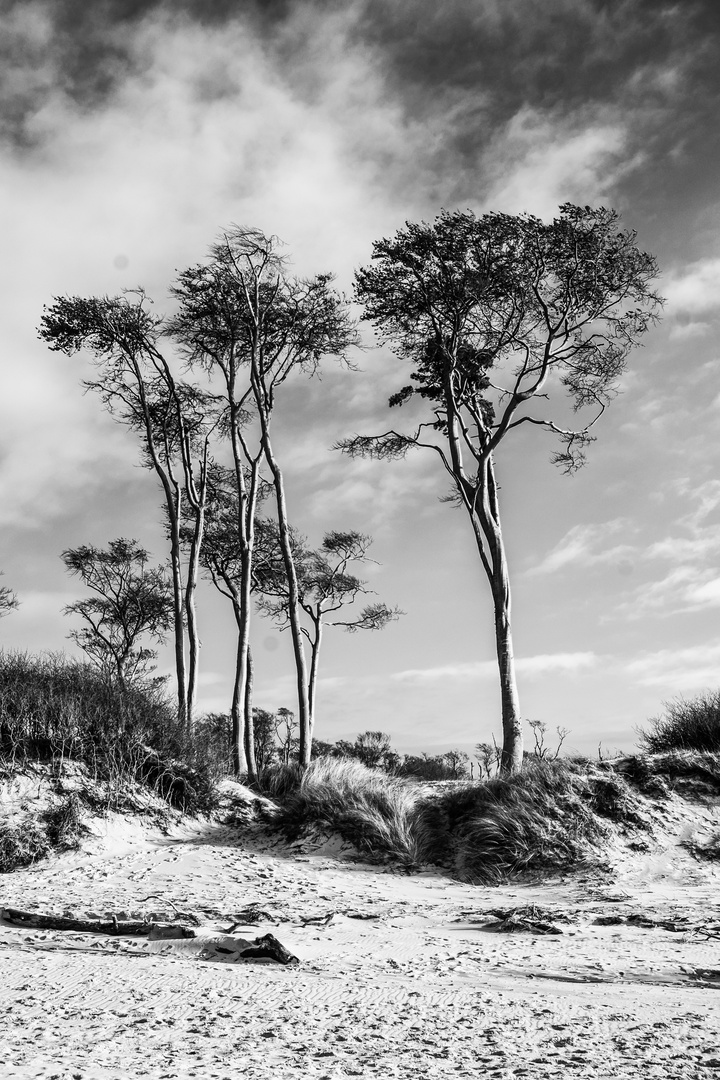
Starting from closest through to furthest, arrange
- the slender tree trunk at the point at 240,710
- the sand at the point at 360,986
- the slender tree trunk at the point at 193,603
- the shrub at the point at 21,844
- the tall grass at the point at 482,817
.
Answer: the sand at the point at 360,986 < the shrub at the point at 21,844 < the tall grass at the point at 482,817 < the slender tree trunk at the point at 240,710 < the slender tree trunk at the point at 193,603

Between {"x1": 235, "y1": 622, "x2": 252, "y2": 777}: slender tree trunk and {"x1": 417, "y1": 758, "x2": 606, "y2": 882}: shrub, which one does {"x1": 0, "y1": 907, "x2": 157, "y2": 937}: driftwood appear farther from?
{"x1": 235, "y1": 622, "x2": 252, "y2": 777}: slender tree trunk

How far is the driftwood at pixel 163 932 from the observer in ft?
18.3

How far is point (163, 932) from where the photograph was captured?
614cm

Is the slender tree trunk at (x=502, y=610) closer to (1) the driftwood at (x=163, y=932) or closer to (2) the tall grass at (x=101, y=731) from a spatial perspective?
(2) the tall grass at (x=101, y=731)

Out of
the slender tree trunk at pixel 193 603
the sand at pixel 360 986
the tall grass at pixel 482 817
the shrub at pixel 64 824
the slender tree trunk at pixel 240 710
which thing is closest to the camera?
the sand at pixel 360 986

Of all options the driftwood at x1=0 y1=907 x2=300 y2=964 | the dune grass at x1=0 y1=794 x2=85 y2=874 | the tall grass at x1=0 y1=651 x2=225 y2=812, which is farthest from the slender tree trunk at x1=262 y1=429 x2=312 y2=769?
the driftwood at x1=0 y1=907 x2=300 y2=964

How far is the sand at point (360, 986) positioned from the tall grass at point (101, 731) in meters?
2.01

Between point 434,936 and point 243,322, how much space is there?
15402 millimetres

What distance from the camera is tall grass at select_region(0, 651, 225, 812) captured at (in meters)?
10.8

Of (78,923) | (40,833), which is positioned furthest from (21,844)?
(78,923)

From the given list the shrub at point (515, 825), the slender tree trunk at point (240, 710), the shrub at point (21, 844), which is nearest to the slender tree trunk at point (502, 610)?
the shrub at point (515, 825)

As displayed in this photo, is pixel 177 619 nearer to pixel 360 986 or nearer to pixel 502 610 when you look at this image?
pixel 502 610

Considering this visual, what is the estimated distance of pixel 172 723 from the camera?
12352mm

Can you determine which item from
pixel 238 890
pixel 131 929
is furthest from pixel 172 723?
pixel 131 929
